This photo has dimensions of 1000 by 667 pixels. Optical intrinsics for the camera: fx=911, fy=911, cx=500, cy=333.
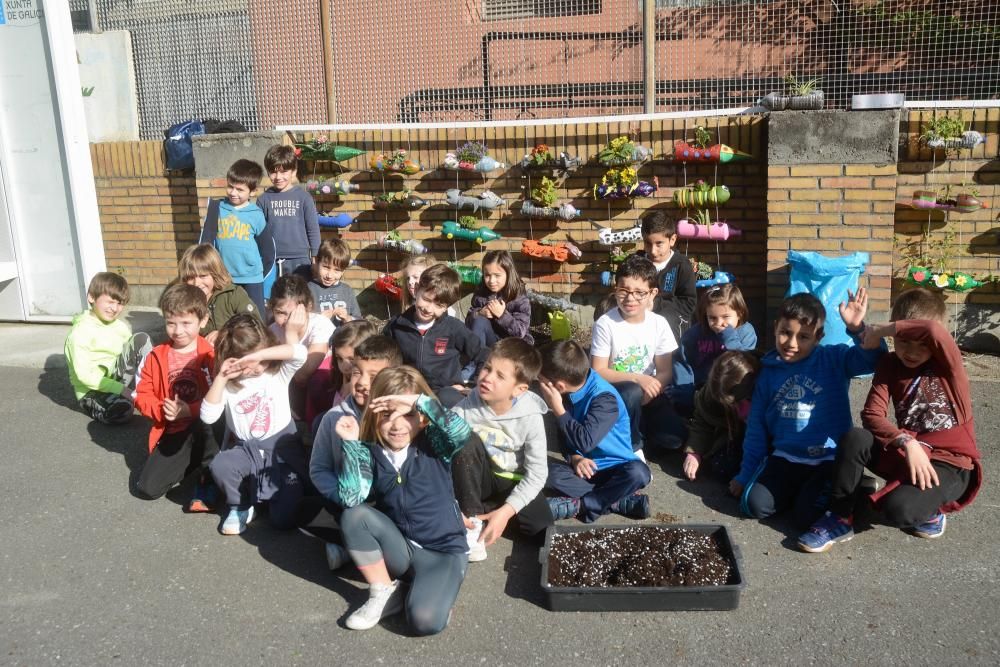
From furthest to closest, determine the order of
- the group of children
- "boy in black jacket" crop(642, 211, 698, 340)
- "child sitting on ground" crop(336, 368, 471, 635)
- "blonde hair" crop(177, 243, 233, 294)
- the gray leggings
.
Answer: "boy in black jacket" crop(642, 211, 698, 340), "blonde hair" crop(177, 243, 233, 294), the group of children, "child sitting on ground" crop(336, 368, 471, 635), the gray leggings

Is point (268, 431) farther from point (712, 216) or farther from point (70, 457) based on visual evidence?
point (712, 216)

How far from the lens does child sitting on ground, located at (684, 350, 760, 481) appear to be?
14.7 ft

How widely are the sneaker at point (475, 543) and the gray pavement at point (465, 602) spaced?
1.8 inches

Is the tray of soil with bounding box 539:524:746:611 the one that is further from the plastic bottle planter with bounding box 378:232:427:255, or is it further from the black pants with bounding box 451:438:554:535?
the plastic bottle planter with bounding box 378:232:427:255

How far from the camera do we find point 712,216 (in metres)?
6.92

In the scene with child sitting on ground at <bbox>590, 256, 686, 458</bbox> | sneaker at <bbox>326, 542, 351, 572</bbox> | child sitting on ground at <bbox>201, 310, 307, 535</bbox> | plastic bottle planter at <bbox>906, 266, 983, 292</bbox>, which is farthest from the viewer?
plastic bottle planter at <bbox>906, 266, 983, 292</bbox>

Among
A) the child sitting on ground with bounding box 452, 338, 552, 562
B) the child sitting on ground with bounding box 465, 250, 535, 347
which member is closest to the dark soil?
the child sitting on ground with bounding box 452, 338, 552, 562

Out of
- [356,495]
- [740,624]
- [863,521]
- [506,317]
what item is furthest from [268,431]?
[863,521]

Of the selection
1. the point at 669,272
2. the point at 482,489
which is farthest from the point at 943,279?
the point at 482,489

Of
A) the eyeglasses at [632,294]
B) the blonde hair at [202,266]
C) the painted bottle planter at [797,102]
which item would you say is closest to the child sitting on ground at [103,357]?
the blonde hair at [202,266]

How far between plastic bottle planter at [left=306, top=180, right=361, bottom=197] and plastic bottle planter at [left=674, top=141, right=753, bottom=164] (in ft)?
9.02

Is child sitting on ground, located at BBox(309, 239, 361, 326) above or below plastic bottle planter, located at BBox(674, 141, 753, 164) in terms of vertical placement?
below

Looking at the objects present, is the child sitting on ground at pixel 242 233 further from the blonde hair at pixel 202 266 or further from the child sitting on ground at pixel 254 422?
the child sitting on ground at pixel 254 422

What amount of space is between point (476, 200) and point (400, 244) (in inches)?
30.7
